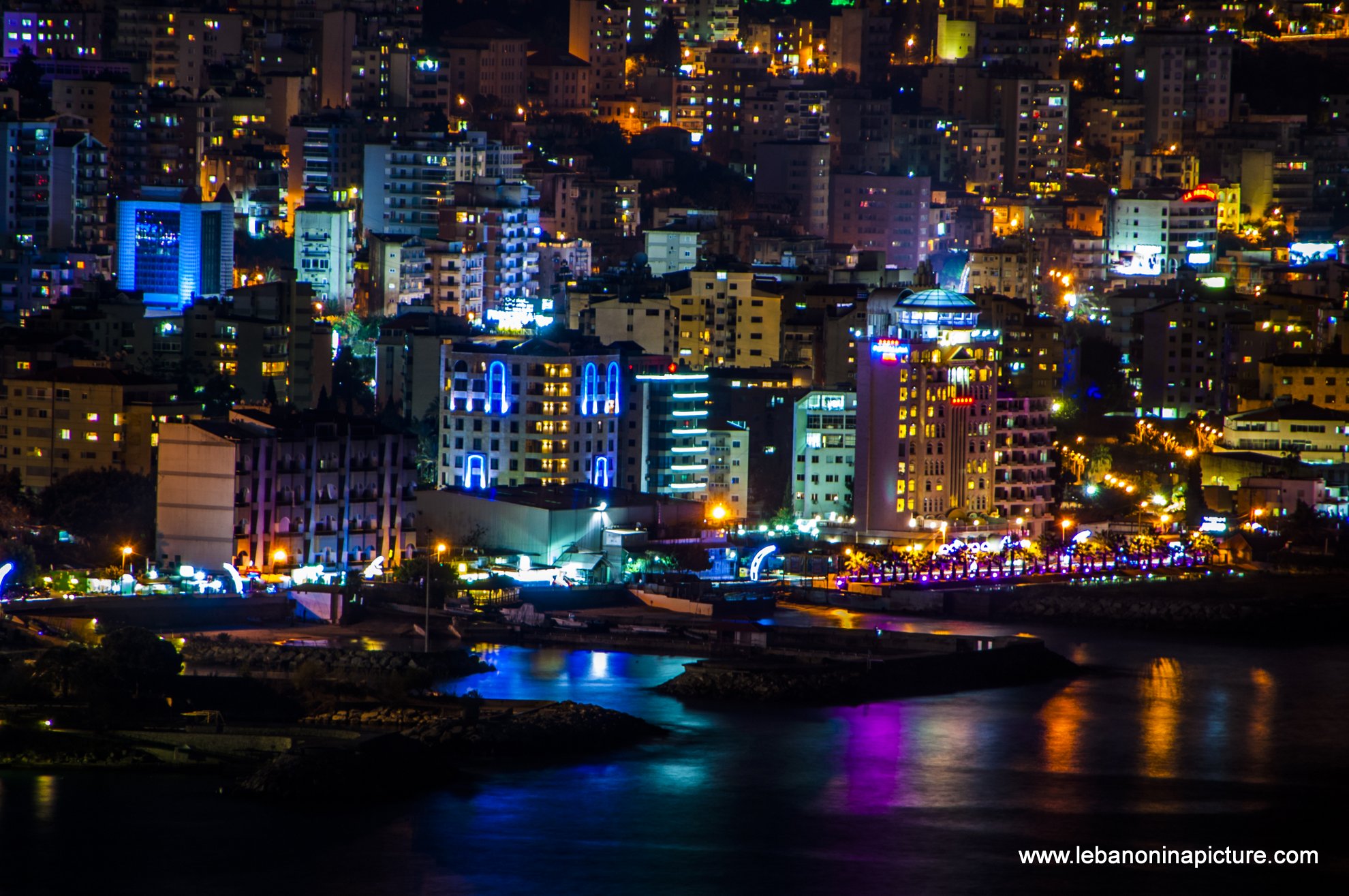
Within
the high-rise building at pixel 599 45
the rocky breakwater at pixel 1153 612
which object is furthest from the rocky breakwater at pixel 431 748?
the high-rise building at pixel 599 45

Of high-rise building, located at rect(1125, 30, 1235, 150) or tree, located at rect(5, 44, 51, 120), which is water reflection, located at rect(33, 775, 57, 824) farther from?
high-rise building, located at rect(1125, 30, 1235, 150)

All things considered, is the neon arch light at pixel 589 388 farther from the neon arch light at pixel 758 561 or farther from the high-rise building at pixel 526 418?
the neon arch light at pixel 758 561

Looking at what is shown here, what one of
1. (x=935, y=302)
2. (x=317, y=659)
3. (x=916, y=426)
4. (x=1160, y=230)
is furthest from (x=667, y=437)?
(x=1160, y=230)

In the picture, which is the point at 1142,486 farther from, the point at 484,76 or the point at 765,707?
the point at 484,76

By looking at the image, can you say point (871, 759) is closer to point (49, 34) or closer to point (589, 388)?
point (589, 388)

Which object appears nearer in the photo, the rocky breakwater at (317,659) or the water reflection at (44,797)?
the water reflection at (44,797)

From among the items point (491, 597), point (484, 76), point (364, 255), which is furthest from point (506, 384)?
point (484, 76)
